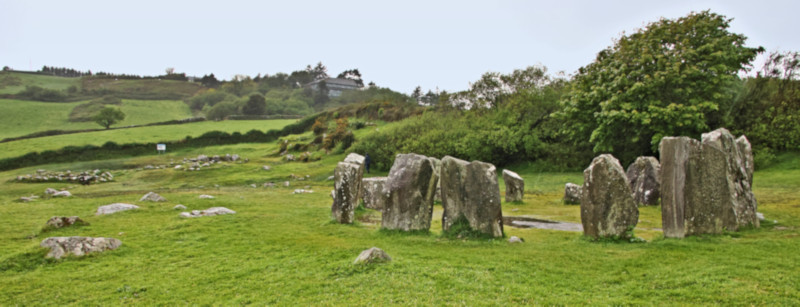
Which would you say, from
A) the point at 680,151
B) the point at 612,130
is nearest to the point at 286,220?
the point at 680,151

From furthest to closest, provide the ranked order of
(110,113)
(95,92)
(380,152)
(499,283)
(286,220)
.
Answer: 1. (95,92)
2. (110,113)
3. (380,152)
4. (286,220)
5. (499,283)

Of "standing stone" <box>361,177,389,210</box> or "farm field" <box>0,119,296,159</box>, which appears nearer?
"standing stone" <box>361,177,389,210</box>

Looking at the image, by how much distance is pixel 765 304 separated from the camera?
5.98 m

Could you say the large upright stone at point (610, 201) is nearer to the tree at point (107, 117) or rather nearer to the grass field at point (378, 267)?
the grass field at point (378, 267)

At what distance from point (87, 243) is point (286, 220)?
606 centimetres

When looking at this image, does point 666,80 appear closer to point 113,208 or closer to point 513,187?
point 513,187

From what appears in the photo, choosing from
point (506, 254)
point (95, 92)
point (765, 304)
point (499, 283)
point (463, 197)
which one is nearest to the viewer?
point (765, 304)

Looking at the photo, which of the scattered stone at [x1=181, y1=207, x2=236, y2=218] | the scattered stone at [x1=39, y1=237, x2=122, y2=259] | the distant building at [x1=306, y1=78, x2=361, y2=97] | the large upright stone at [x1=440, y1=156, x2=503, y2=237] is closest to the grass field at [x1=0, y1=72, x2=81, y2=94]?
the distant building at [x1=306, y1=78, x2=361, y2=97]

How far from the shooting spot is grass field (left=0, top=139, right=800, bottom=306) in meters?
6.84

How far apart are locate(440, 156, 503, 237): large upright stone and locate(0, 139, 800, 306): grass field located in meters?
0.79

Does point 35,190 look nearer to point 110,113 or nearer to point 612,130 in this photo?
point 612,130

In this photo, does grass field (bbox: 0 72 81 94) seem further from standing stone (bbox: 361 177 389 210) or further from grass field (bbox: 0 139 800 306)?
grass field (bbox: 0 139 800 306)

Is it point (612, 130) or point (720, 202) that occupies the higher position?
point (612, 130)

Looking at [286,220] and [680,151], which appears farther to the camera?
[286,220]
